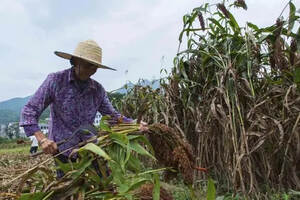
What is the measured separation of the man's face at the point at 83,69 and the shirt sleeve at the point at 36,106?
0.55 ft

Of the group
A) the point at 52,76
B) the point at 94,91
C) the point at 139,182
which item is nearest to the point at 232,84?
the point at 94,91

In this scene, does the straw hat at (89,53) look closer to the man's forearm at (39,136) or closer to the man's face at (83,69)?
the man's face at (83,69)

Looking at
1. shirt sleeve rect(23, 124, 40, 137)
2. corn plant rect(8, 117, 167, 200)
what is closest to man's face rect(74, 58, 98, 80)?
shirt sleeve rect(23, 124, 40, 137)

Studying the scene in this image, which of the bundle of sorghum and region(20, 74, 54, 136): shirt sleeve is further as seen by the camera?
region(20, 74, 54, 136): shirt sleeve

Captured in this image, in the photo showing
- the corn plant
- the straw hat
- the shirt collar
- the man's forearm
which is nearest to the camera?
the corn plant

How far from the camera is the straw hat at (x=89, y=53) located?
200cm

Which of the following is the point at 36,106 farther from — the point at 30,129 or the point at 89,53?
the point at 89,53

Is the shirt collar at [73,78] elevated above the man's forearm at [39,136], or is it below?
above

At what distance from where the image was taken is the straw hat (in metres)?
2.00

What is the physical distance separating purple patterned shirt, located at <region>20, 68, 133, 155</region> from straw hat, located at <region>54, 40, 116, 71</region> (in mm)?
181

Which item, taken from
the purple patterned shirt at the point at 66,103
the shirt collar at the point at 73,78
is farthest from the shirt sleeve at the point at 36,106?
the shirt collar at the point at 73,78

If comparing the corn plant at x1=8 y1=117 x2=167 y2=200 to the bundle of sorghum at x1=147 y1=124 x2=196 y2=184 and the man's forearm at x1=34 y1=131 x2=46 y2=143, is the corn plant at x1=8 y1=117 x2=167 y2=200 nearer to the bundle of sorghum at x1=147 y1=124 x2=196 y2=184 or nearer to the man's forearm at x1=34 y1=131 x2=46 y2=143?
the bundle of sorghum at x1=147 y1=124 x2=196 y2=184

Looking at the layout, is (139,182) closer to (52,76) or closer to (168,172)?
(168,172)

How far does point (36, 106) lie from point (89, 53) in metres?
0.44
